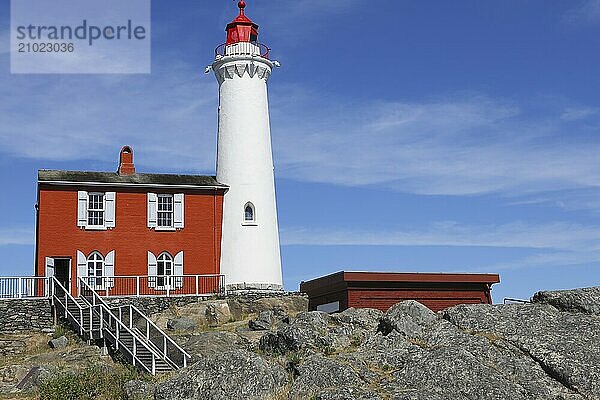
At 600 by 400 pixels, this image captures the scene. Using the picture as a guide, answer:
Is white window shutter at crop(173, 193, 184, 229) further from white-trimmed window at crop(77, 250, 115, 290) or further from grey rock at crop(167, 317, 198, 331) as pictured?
grey rock at crop(167, 317, 198, 331)

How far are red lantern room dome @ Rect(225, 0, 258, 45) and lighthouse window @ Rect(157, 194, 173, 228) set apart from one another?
7.27 m

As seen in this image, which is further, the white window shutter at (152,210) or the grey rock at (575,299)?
the white window shutter at (152,210)

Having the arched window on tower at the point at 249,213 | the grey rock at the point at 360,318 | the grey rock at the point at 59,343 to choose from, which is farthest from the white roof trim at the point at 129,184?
the grey rock at the point at 360,318

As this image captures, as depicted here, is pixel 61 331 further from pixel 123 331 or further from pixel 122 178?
pixel 122 178

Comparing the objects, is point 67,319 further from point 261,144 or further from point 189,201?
point 261,144

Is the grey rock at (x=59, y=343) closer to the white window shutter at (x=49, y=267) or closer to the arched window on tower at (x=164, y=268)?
the white window shutter at (x=49, y=267)

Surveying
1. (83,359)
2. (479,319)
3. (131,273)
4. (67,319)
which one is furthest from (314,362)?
(131,273)

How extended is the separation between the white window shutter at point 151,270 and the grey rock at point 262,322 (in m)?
6.44

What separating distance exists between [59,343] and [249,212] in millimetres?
10223

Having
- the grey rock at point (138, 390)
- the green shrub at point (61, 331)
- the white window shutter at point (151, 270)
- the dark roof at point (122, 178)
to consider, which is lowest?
the grey rock at point (138, 390)

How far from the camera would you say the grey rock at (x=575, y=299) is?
22.9 metres

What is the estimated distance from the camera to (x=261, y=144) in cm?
3828

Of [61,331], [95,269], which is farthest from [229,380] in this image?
[95,269]

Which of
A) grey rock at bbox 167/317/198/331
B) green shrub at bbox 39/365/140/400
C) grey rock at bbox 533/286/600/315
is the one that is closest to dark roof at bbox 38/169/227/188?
grey rock at bbox 167/317/198/331
